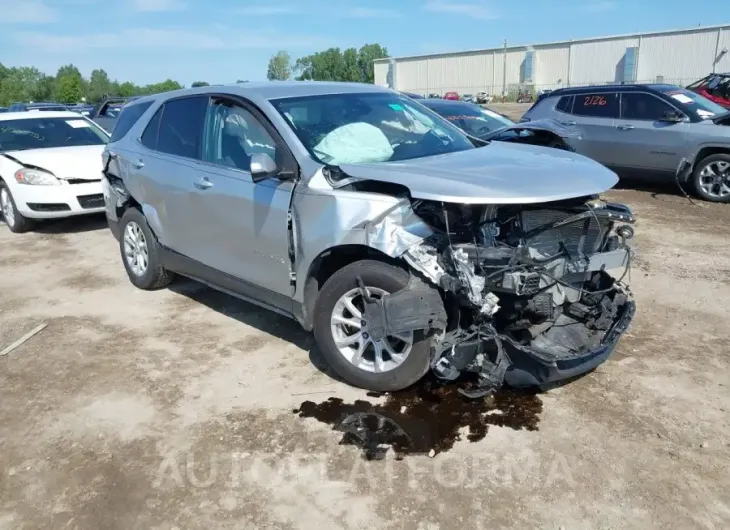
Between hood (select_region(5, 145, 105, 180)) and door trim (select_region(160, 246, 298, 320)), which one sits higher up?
hood (select_region(5, 145, 105, 180))

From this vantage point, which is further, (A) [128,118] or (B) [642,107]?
(B) [642,107]

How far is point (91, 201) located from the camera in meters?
8.52

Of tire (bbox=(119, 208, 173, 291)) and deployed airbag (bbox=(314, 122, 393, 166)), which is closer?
deployed airbag (bbox=(314, 122, 393, 166))

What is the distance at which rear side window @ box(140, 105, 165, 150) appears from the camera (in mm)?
5520

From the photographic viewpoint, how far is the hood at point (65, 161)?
845cm

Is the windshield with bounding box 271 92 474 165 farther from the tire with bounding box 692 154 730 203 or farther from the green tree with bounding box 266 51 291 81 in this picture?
the green tree with bounding box 266 51 291 81

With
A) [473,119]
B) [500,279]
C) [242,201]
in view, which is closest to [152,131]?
[242,201]

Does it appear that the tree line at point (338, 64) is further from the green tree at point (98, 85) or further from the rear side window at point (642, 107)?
the rear side window at point (642, 107)

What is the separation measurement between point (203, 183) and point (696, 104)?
8.15m

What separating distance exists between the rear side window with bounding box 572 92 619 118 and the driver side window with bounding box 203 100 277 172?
7.47m

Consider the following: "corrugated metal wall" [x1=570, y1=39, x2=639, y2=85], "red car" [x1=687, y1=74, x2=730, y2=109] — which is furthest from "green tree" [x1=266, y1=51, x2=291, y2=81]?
"red car" [x1=687, y1=74, x2=730, y2=109]

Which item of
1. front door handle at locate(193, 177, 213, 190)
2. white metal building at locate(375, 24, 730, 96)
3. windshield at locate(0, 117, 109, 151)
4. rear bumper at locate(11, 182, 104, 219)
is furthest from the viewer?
white metal building at locate(375, 24, 730, 96)

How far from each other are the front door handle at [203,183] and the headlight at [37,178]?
15.0 ft

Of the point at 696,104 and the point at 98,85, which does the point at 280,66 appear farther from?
the point at 696,104
